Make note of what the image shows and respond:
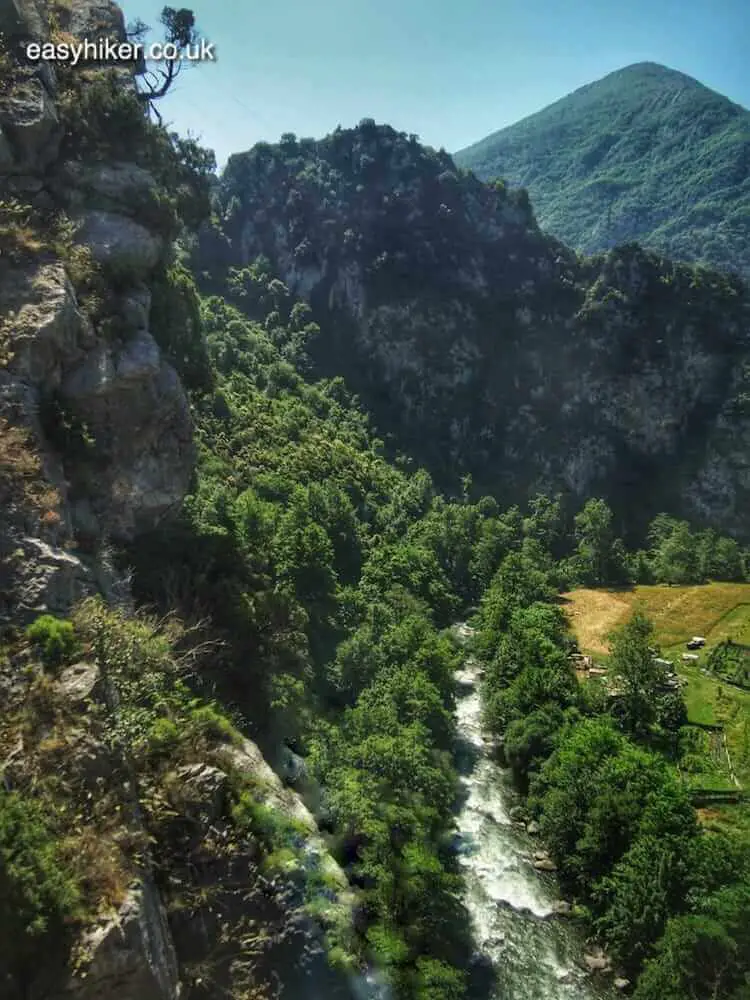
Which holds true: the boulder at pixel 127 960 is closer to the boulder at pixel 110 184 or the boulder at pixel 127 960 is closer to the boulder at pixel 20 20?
the boulder at pixel 110 184

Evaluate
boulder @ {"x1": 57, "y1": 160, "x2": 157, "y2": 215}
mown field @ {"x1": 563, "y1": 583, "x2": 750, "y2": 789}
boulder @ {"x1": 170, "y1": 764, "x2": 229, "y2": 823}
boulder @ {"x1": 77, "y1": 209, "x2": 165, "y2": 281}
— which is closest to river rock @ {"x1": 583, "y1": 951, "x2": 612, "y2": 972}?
mown field @ {"x1": 563, "y1": 583, "x2": 750, "y2": 789}

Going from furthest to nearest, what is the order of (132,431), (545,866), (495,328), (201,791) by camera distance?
(495,328) < (545,866) < (132,431) < (201,791)

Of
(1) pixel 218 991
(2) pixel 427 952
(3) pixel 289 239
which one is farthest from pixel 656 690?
(3) pixel 289 239

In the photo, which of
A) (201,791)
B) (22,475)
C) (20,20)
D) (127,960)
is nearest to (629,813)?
(201,791)

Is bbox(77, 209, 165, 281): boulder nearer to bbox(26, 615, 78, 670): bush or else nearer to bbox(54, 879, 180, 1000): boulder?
bbox(26, 615, 78, 670): bush

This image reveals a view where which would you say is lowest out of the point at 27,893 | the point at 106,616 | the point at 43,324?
the point at 27,893

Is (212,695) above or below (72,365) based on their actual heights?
below

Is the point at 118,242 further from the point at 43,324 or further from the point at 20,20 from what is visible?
the point at 20,20

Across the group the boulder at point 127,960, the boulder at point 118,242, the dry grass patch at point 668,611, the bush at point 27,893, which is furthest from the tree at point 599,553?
the bush at point 27,893
